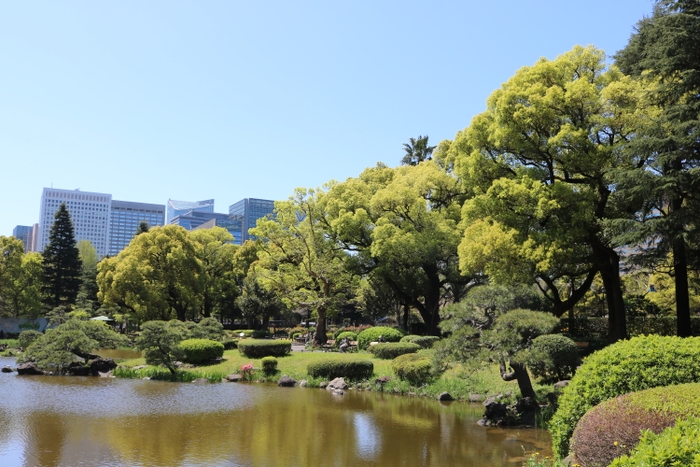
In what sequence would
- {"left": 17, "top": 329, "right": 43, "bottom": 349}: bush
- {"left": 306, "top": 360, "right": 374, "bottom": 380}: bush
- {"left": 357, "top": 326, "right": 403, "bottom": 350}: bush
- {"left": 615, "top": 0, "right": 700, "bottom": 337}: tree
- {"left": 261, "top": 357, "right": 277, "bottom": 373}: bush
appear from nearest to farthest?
{"left": 615, "top": 0, "right": 700, "bottom": 337}: tree, {"left": 306, "top": 360, "right": 374, "bottom": 380}: bush, {"left": 261, "top": 357, "right": 277, "bottom": 373}: bush, {"left": 357, "top": 326, "right": 403, "bottom": 350}: bush, {"left": 17, "top": 329, "right": 43, "bottom": 349}: bush

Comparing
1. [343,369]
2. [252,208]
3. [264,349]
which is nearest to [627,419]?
[343,369]

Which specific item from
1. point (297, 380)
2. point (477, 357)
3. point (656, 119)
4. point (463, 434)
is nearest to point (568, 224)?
point (656, 119)

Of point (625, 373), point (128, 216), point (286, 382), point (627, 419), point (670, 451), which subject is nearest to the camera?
point (670, 451)

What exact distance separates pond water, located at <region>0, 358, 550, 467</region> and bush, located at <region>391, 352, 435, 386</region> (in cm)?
92

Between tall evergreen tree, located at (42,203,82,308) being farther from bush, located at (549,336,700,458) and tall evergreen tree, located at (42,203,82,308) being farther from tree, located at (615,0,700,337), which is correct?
bush, located at (549,336,700,458)

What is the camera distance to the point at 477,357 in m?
10.2

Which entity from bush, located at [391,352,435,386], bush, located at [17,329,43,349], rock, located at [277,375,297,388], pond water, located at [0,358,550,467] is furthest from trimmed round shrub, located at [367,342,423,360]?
bush, located at [17,329,43,349]

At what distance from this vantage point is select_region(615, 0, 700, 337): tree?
43.3 feet

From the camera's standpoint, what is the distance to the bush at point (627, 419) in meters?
4.74

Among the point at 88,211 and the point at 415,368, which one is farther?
the point at 88,211

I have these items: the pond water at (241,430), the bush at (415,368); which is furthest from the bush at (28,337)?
the bush at (415,368)

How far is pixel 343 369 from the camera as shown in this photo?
16062mm

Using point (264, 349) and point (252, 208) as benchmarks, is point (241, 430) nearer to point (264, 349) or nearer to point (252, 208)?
point (264, 349)

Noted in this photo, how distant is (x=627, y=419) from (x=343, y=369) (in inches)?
463
